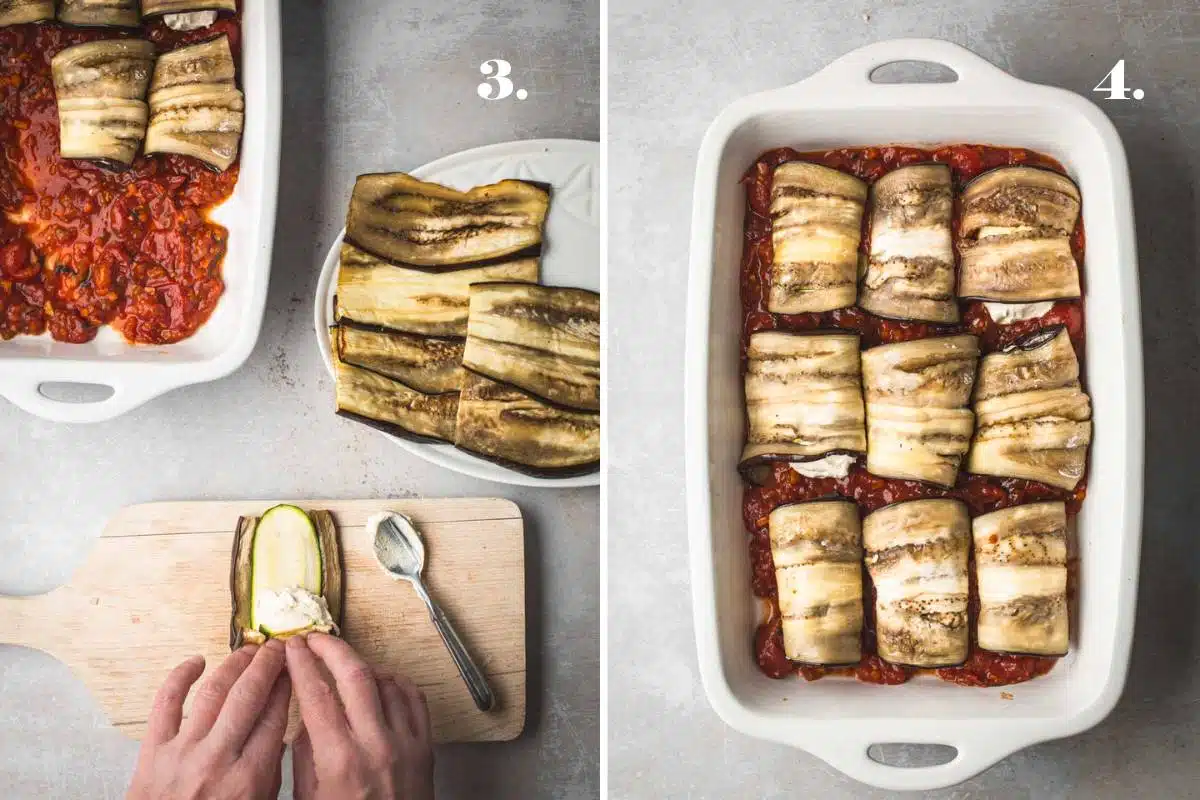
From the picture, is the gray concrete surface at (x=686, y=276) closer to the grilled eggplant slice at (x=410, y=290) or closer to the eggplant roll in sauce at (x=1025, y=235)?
the eggplant roll in sauce at (x=1025, y=235)

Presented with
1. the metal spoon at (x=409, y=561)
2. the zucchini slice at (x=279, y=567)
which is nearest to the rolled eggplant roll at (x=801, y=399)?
the metal spoon at (x=409, y=561)

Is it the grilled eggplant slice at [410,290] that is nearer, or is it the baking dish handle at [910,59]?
the baking dish handle at [910,59]

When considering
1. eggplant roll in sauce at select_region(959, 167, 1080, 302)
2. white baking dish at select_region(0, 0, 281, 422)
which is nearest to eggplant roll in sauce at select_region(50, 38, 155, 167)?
white baking dish at select_region(0, 0, 281, 422)

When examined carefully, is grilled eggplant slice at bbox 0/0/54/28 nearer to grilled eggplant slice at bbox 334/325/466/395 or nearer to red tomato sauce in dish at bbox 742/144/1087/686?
grilled eggplant slice at bbox 334/325/466/395

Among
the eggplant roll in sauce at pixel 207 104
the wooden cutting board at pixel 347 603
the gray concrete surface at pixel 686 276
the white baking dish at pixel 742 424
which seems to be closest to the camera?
the white baking dish at pixel 742 424

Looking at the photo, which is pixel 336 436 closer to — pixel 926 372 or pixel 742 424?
pixel 742 424

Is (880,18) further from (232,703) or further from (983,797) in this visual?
(232,703)

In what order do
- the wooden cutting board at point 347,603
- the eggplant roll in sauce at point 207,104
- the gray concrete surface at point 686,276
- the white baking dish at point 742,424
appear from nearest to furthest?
the white baking dish at point 742,424 < the gray concrete surface at point 686,276 < the eggplant roll in sauce at point 207,104 < the wooden cutting board at point 347,603
